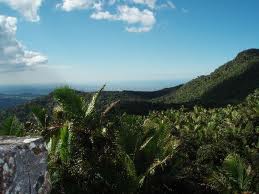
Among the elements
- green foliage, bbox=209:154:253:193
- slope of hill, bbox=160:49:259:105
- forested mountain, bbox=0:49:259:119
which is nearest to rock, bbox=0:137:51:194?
green foliage, bbox=209:154:253:193

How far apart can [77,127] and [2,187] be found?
10229 mm

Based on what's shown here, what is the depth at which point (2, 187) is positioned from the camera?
4074 millimetres

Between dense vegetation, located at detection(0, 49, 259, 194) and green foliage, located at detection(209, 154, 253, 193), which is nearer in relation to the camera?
dense vegetation, located at detection(0, 49, 259, 194)

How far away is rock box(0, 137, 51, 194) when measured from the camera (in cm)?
410

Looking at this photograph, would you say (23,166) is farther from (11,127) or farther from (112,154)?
(11,127)

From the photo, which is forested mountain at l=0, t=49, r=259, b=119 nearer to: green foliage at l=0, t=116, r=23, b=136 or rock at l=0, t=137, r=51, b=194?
green foliage at l=0, t=116, r=23, b=136

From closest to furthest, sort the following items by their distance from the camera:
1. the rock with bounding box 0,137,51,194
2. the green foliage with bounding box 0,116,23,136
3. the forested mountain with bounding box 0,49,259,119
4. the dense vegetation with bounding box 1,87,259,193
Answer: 1. the rock with bounding box 0,137,51,194
2. the dense vegetation with bounding box 1,87,259,193
3. the green foliage with bounding box 0,116,23,136
4. the forested mountain with bounding box 0,49,259,119

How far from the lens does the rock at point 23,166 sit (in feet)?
13.5

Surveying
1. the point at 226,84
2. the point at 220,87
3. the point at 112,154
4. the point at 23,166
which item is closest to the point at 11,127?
the point at 112,154

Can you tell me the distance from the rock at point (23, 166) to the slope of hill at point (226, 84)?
135m

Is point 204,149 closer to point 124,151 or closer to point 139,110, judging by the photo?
point 124,151

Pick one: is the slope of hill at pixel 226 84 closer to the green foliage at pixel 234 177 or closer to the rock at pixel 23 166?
the green foliage at pixel 234 177

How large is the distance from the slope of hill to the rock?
135m

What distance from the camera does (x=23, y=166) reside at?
424 cm
